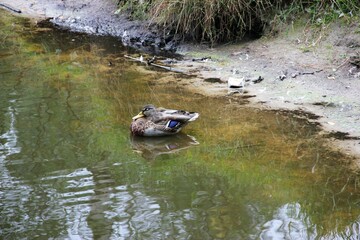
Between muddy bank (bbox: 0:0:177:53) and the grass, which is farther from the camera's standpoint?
muddy bank (bbox: 0:0:177:53)

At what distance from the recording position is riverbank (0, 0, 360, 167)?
6672mm

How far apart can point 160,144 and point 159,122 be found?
0.22 m

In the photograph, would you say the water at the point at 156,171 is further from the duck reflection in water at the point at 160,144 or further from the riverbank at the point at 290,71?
the riverbank at the point at 290,71

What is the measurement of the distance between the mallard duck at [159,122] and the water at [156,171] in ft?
0.32

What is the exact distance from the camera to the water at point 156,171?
15.0 ft

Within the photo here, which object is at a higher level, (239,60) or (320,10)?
(320,10)

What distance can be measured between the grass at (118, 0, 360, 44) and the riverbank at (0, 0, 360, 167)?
0.20 meters

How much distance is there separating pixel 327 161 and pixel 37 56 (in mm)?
5378

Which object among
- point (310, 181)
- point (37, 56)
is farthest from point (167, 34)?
point (310, 181)

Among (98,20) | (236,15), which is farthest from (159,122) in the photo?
(98,20)

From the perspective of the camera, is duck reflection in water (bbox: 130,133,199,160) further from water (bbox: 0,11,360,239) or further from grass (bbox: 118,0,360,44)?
grass (bbox: 118,0,360,44)

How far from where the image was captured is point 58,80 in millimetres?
8141

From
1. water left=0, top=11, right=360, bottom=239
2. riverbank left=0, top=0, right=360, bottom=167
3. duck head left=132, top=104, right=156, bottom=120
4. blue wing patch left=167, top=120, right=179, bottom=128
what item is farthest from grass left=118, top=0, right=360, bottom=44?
blue wing patch left=167, top=120, right=179, bottom=128

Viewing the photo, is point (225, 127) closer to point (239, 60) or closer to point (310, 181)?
point (310, 181)
